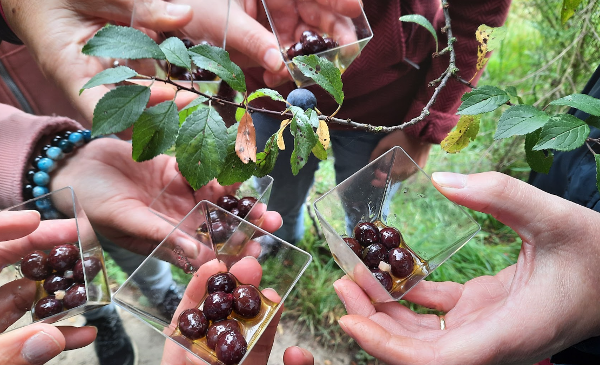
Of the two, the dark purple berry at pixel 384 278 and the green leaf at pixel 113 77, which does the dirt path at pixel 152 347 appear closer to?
the dark purple berry at pixel 384 278

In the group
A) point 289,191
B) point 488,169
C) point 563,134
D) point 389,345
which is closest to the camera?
point 563,134

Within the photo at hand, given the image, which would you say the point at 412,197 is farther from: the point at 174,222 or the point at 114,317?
the point at 114,317

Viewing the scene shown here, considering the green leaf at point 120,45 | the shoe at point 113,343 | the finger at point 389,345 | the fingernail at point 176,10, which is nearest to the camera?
the green leaf at point 120,45

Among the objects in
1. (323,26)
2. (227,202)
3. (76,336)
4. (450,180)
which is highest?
(323,26)

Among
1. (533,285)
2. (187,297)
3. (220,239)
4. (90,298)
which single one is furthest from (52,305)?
(533,285)

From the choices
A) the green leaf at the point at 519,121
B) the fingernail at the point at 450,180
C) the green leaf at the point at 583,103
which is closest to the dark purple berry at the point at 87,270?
the fingernail at the point at 450,180

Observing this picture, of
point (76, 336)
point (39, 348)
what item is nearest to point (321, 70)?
point (39, 348)

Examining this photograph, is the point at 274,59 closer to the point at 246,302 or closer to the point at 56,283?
the point at 246,302
